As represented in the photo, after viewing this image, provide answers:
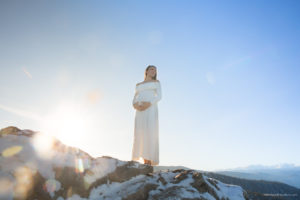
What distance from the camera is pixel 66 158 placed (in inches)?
135

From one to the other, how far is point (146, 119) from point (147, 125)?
0.72 feet

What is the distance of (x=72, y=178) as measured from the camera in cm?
325

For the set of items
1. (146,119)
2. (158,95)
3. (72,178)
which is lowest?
(72,178)

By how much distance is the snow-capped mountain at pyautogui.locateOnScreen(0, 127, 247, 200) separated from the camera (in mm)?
2746

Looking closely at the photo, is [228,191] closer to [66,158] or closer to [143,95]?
[66,158]

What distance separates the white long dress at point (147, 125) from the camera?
6.95 meters

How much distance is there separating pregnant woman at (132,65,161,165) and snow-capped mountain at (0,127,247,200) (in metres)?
3.08

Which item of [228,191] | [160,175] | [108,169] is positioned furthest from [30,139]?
[228,191]

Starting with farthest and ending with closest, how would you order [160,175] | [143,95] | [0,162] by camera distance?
[143,95] < [160,175] < [0,162]

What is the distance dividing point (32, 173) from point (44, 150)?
0.48 meters

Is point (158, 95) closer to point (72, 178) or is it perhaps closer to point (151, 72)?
point (151, 72)

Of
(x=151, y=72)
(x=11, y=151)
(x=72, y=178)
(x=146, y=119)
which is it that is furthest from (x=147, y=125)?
(x=11, y=151)

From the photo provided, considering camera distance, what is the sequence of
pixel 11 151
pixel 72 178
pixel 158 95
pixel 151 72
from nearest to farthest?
1. pixel 11 151
2. pixel 72 178
3. pixel 158 95
4. pixel 151 72

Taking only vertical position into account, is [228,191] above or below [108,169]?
below
